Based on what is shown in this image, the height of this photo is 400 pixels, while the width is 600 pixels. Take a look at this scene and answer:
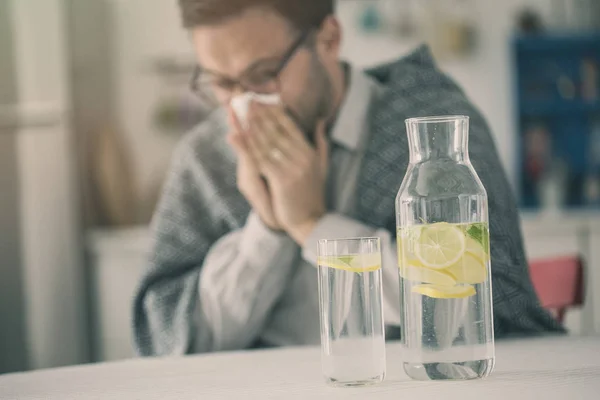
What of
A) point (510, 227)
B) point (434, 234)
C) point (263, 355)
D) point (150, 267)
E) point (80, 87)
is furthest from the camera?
point (80, 87)

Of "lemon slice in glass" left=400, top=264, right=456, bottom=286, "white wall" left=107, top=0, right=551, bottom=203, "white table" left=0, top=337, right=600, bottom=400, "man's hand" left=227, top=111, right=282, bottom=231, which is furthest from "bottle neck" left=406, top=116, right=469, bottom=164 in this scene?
"white wall" left=107, top=0, right=551, bottom=203

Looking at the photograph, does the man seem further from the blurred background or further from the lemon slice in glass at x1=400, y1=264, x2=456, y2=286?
the blurred background

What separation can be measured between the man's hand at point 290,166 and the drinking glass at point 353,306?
545 mm

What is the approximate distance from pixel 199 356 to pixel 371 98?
602mm

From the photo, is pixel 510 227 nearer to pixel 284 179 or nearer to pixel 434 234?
pixel 284 179

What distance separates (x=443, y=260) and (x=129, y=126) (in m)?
3.23

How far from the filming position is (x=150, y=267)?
4.90 feet

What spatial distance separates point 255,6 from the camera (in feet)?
4.84

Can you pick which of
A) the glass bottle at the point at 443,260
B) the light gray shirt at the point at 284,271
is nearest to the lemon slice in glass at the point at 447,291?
the glass bottle at the point at 443,260

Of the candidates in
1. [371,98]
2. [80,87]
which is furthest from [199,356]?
[80,87]

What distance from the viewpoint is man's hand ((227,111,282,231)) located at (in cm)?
141

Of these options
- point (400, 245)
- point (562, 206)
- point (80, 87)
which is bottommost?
point (562, 206)

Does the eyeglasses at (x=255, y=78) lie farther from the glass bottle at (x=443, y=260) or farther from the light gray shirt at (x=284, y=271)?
the glass bottle at (x=443, y=260)

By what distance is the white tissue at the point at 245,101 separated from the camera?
4.81 ft
